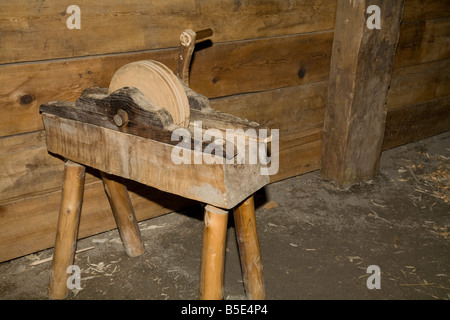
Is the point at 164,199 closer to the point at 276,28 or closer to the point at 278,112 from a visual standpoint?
the point at 278,112

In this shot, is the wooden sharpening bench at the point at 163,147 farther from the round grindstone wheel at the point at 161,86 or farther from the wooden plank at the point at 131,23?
the wooden plank at the point at 131,23

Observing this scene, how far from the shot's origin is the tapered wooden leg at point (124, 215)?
2660mm

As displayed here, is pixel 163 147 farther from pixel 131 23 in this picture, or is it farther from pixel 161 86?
pixel 131 23

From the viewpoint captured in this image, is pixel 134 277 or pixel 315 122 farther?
pixel 315 122

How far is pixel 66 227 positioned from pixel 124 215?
42 centimetres

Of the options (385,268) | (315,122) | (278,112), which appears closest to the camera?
(385,268)

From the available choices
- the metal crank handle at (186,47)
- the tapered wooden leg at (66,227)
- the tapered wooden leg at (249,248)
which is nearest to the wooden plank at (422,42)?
the metal crank handle at (186,47)

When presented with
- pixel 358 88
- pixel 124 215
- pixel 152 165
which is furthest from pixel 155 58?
pixel 358 88

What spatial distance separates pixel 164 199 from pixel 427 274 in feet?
5.89

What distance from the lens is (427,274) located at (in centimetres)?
270

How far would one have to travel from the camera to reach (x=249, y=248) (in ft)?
7.01

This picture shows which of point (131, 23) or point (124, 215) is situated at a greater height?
point (131, 23)

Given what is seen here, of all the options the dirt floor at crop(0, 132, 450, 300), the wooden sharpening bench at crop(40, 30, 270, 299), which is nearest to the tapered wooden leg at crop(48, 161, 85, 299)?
Answer: the wooden sharpening bench at crop(40, 30, 270, 299)

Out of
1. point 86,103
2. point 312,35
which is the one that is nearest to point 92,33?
point 86,103
